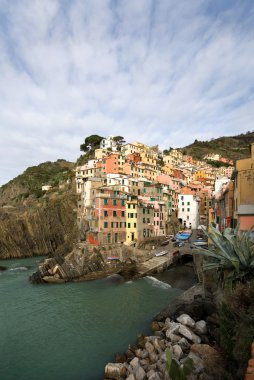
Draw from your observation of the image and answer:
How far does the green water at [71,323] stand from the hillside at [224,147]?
4227 inches

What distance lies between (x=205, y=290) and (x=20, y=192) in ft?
272

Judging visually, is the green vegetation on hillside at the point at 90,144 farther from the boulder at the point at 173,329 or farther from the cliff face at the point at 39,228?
the boulder at the point at 173,329

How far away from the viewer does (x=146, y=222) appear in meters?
49.0

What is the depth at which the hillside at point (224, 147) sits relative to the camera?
136m

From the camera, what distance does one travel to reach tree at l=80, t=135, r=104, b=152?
323 ft

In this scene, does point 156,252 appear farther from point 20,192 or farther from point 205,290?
point 20,192

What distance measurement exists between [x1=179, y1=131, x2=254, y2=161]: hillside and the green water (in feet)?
352

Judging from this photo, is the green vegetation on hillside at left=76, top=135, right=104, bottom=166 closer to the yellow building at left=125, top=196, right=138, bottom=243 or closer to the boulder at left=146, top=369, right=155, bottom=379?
the yellow building at left=125, top=196, right=138, bottom=243

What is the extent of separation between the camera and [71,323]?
21.0 meters

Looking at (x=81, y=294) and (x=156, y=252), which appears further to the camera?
(x=156, y=252)

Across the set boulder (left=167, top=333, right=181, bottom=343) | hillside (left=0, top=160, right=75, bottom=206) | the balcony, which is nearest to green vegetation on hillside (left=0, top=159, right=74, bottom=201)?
hillside (left=0, top=160, right=75, bottom=206)

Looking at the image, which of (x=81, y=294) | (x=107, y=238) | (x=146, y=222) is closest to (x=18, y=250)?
(x=107, y=238)

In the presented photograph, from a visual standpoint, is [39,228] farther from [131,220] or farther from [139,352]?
[139,352]

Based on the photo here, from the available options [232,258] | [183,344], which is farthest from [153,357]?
[232,258]
